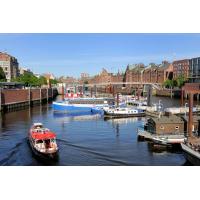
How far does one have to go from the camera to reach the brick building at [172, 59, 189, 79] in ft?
317

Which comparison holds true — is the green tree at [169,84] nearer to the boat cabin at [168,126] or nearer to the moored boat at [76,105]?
the moored boat at [76,105]

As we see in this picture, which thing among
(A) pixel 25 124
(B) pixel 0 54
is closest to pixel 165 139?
(A) pixel 25 124

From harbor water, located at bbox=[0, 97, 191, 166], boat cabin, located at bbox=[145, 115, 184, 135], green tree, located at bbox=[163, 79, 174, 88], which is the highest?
green tree, located at bbox=[163, 79, 174, 88]

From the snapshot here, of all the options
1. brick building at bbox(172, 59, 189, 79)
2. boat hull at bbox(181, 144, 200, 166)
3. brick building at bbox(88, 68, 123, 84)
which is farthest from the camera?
brick building at bbox(88, 68, 123, 84)

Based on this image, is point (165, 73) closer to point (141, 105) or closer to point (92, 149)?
point (141, 105)

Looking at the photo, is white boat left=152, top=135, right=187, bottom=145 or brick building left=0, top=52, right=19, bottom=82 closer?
white boat left=152, top=135, right=187, bottom=145

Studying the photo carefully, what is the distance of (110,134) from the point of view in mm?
28625

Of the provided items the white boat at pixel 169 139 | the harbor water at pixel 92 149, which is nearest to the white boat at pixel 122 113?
the harbor water at pixel 92 149

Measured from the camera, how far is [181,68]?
9944cm

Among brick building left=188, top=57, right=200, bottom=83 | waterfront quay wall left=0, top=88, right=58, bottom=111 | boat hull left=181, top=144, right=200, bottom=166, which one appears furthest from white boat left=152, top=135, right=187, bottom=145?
brick building left=188, top=57, right=200, bottom=83

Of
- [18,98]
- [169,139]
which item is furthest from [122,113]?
[18,98]

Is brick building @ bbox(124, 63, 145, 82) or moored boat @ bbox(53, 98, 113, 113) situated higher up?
brick building @ bbox(124, 63, 145, 82)

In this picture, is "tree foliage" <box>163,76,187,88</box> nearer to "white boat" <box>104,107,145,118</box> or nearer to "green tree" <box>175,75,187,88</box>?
"green tree" <box>175,75,187,88</box>

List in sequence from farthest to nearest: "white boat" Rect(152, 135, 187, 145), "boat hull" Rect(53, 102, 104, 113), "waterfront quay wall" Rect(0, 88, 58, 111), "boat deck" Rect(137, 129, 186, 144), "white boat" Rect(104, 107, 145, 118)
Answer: "boat hull" Rect(53, 102, 104, 113)
"waterfront quay wall" Rect(0, 88, 58, 111)
"white boat" Rect(104, 107, 145, 118)
"boat deck" Rect(137, 129, 186, 144)
"white boat" Rect(152, 135, 187, 145)
